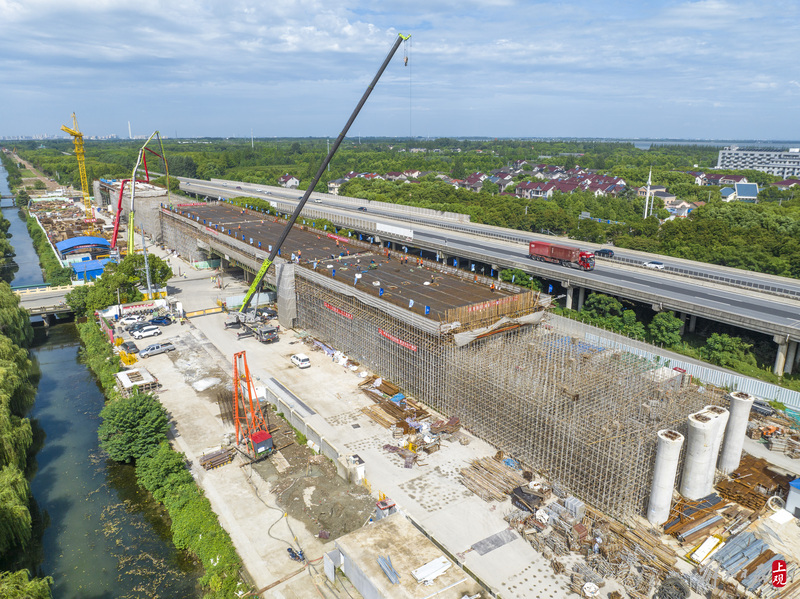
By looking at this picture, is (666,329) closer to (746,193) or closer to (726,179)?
(746,193)

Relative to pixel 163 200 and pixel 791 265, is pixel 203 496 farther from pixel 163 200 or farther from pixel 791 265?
pixel 163 200

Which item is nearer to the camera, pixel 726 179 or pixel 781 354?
pixel 781 354

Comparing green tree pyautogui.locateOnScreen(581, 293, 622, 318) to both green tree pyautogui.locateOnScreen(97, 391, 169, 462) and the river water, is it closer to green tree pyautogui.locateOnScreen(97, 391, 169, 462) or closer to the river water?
green tree pyautogui.locateOnScreen(97, 391, 169, 462)

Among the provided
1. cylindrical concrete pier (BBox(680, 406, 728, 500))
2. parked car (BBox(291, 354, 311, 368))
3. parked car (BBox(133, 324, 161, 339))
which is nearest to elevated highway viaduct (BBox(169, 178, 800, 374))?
parked car (BBox(133, 324, 161, 339))

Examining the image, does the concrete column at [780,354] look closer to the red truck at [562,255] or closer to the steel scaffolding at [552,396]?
the steel scaffolding at [552,396]

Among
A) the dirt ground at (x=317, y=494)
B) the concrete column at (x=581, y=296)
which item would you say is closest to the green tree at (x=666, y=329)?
the concrete column at (x=581, y=296)

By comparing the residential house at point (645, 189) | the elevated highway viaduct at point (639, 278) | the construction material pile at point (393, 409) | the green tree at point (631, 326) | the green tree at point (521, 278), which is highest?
the residential house at point (645, 189)

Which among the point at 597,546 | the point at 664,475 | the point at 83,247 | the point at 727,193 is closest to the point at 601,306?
the point at 664,475
